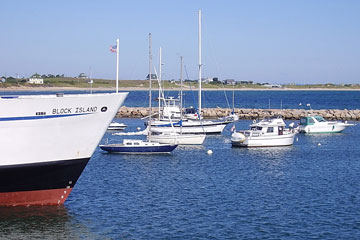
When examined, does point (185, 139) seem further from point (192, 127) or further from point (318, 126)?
point (318, 126)

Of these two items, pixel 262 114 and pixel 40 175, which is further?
pixel 262 114

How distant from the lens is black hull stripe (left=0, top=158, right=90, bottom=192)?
22.9 metres

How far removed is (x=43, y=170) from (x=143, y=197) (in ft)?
19.1

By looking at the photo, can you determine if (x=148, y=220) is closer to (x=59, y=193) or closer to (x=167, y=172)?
(x=59, y=193)

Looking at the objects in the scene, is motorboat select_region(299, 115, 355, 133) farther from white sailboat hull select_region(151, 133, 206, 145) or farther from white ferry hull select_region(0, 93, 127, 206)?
white ferry hull select_region(0, 93, 127, 206)

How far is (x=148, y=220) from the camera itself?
23172 millimetres

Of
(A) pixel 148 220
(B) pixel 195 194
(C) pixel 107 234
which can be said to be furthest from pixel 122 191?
(C) pixel 107 234

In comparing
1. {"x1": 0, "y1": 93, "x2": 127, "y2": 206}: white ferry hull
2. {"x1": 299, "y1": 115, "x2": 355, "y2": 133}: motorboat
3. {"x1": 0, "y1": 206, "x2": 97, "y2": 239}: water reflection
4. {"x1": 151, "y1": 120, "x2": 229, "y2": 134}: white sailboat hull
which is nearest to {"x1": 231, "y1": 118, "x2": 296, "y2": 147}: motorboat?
{"x1": 151, "y1": 120, "x2": 229, "y2": 134}: white sailboat hull

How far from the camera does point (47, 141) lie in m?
23.2

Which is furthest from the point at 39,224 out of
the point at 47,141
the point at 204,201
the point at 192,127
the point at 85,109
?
the point at 192,127

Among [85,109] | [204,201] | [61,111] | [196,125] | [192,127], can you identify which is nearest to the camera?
[61,111]

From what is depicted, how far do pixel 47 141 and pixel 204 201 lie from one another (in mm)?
7675

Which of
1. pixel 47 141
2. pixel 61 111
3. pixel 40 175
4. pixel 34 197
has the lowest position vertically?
pixel 34 197

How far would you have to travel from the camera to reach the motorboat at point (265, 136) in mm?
47312
